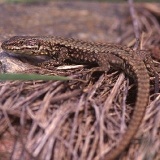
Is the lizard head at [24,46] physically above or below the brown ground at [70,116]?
above

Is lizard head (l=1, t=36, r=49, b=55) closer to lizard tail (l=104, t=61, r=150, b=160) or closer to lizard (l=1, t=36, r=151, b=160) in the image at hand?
lizard (l=1, t=36, r=151, b=160)

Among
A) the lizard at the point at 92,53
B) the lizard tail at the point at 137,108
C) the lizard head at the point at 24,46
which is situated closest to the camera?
the lizard tail at the point at 137,108

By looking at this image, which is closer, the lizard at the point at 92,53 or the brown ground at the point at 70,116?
the brown ground at the point at 70,116

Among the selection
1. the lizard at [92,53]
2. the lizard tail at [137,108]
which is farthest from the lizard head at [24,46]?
the lizard tail at [137,108]

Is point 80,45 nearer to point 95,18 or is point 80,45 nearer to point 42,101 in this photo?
point 42,101

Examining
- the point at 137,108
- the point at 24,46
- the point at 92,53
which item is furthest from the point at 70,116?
the point at 24,46

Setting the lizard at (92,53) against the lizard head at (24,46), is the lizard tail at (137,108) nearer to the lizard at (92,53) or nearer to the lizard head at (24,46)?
the lizard at (92,53)

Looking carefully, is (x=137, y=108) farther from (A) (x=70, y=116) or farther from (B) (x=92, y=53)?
(B) (x=92, y=53)

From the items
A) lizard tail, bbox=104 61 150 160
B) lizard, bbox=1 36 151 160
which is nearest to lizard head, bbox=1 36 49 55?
lizard, bbox=1 36 151 160
